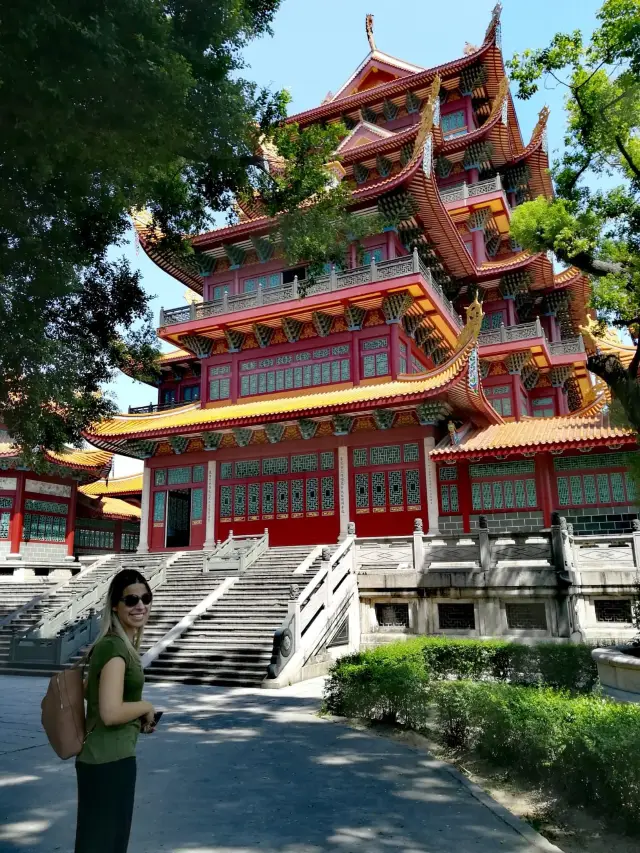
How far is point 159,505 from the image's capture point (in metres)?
22.9

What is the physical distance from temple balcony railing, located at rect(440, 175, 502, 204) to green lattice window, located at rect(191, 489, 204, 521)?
49.6 feet

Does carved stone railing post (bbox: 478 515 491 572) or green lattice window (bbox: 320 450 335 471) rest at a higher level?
green lattice window (bbox: 320 450 335 471)

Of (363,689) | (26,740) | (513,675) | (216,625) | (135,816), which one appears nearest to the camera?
(135,816)

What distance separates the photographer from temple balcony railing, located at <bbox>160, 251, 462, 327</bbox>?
20.4 m

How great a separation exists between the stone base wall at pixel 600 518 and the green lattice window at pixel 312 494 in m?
7.11

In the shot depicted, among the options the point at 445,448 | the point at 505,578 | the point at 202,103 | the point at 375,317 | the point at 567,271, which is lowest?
the point at 505,578

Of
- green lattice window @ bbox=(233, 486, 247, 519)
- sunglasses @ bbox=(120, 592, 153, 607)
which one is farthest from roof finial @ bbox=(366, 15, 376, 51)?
sunglasses @ bbox=(120, 592, 153, 607)

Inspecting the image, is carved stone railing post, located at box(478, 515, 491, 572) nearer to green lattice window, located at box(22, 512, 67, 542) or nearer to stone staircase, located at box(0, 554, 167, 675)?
stone staircase, located at box(0, 554, 167, 675)

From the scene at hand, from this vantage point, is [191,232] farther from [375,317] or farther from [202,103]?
[375,317]

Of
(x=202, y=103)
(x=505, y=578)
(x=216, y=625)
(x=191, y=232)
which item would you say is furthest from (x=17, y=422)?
(x=505, y=578)

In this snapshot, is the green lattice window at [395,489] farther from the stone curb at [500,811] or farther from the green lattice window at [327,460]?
the stone curb at [500,811]

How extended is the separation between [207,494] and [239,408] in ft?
10.1

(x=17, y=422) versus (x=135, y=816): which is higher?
(x=17, y=422)

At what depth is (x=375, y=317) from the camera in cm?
2134
